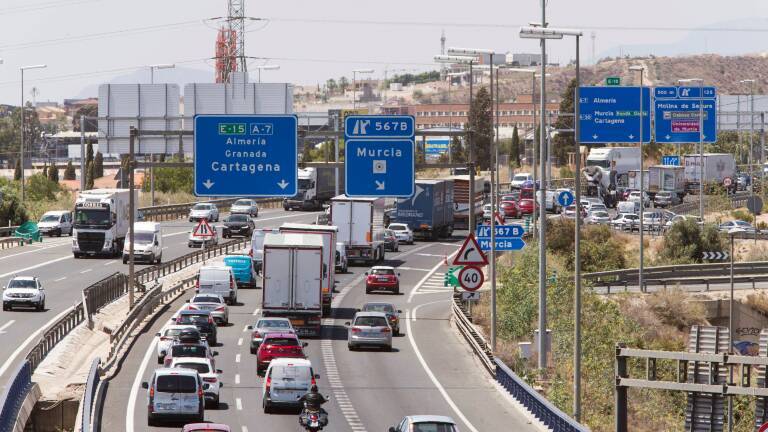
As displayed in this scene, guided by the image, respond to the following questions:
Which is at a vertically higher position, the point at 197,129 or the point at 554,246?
the point at 197,129

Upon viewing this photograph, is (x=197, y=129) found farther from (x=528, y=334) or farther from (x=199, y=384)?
(x=528, y=334)

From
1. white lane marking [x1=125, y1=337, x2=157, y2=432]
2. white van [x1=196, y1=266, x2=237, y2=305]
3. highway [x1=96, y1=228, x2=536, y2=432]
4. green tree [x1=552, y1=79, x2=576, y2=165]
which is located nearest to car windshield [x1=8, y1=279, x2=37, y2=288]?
highway [x1=96, y1=228, x2=536, y2=432]

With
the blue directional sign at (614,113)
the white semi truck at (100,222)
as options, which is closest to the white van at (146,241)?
the white semi truck at (100,222)

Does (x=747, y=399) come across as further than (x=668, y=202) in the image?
No

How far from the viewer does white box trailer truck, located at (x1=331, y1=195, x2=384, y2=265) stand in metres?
73.8

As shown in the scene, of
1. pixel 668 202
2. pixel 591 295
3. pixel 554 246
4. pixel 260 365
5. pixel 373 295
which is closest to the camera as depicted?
pixel 260 365

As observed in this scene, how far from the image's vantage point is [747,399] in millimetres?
45812

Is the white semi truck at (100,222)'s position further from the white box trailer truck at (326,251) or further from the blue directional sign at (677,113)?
the blue directional sign at (677,113)

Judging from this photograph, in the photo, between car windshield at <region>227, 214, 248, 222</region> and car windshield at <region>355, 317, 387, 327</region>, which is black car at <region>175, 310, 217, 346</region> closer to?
car windshield at <region>355, 317, 387, 327</region>

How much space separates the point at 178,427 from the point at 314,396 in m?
3.61

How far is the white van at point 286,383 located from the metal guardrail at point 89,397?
425 centimetres

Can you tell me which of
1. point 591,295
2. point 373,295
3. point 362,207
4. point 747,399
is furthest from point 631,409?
point 362,207

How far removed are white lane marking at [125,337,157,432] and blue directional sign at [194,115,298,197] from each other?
541 cm

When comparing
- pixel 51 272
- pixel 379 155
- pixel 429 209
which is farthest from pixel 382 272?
pixel 379 155
